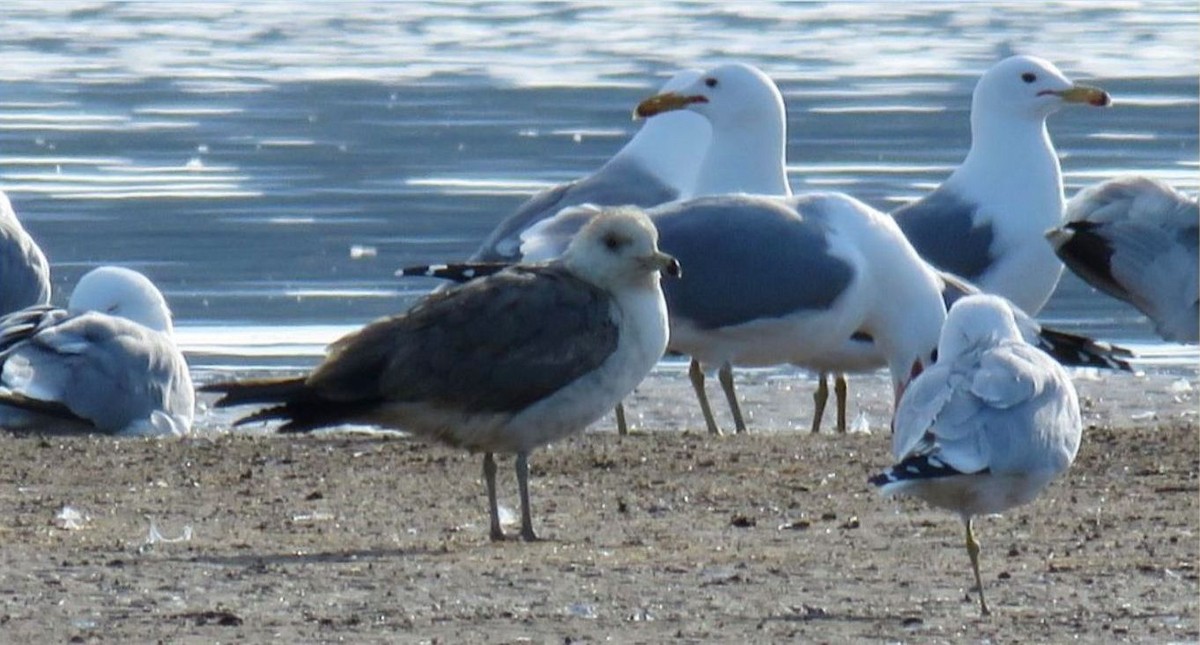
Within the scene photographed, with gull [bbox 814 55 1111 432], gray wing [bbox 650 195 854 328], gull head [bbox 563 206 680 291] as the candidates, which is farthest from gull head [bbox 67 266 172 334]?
gull head [bbox 563 206 680 291]

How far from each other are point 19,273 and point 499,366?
5.61m

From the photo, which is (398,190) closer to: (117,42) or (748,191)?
(748,191)

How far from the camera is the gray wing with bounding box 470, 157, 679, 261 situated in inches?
468

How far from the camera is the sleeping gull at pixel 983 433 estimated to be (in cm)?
717

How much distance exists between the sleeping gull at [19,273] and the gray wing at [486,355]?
5.22 m

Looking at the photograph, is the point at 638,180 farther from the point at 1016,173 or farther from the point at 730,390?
the point at 730,390

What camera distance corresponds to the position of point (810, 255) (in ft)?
35.7

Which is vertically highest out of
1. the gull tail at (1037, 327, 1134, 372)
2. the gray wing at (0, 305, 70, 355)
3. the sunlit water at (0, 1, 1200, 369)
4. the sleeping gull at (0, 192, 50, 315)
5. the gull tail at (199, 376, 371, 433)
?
the gull tail at (199, 376, 371, 433)

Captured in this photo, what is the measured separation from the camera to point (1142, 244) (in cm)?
1131

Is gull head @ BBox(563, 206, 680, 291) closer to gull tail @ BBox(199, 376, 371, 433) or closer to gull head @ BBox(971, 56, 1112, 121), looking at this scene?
gull tail @ BBox(199, 376, 371, 433)

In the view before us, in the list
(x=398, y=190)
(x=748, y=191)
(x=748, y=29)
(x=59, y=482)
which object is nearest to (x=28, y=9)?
(x=748, y=29)

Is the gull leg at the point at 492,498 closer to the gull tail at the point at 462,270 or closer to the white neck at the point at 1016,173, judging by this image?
the gull tail at the point at 462,270

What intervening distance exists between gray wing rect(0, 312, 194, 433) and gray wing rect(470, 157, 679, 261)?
147 centimetres

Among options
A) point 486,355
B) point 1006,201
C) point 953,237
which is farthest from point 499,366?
point 1006,201
